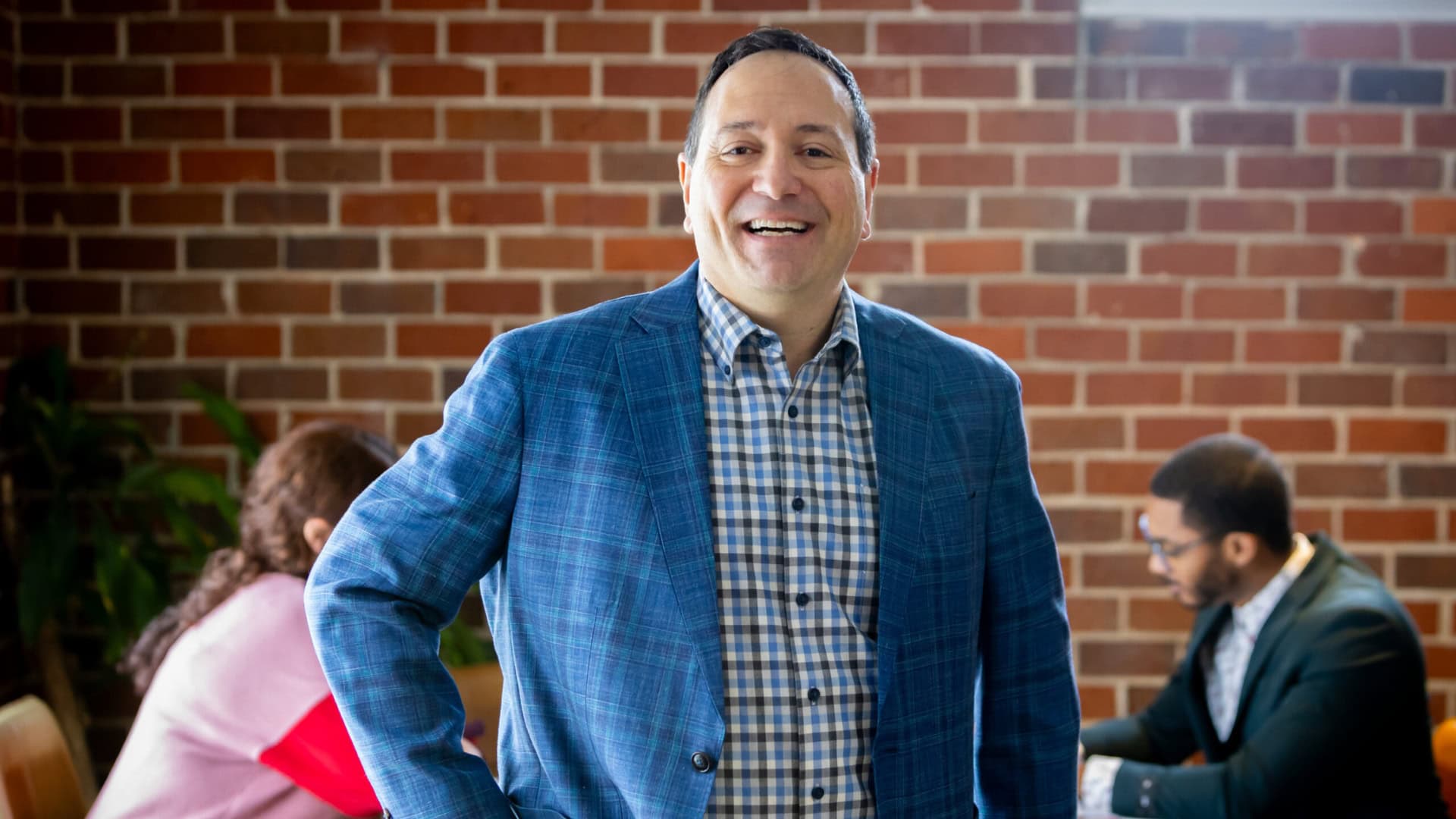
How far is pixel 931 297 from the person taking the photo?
267 cm

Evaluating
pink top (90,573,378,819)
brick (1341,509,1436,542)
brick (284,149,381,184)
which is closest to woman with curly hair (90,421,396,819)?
pink top (90,573,378,819)

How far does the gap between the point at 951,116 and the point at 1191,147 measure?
20.8 inches

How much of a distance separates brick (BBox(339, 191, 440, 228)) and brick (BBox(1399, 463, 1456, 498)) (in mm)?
2217

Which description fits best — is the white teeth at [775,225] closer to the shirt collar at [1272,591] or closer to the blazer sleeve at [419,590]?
the blazer sleeve at [419,590]

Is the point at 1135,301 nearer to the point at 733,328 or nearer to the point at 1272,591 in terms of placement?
the point at 1272,591

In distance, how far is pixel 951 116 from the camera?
8.70 ft

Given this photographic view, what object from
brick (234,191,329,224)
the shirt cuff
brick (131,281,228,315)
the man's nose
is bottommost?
the shirt cuff

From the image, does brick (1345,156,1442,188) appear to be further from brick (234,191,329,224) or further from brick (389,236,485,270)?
brick (234,191,329,224)

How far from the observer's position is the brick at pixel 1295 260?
265cm

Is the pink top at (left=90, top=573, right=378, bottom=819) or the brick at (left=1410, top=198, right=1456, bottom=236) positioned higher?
the brick at (left=1410, top=198, right=1456, bottom=236)

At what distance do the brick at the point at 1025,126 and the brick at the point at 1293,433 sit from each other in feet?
2.48

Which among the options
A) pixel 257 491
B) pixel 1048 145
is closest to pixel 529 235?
pixel 257 491

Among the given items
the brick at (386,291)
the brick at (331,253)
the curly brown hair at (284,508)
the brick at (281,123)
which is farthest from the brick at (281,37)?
the curly brown hair at (284,508)

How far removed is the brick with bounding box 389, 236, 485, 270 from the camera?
2.68 metres
